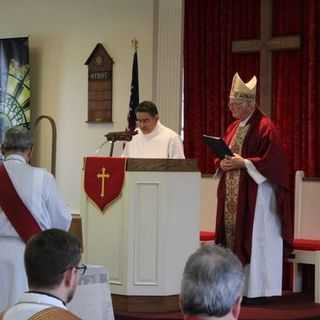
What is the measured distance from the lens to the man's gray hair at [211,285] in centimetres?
216

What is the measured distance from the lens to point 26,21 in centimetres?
948

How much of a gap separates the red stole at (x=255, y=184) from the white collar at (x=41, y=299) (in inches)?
149

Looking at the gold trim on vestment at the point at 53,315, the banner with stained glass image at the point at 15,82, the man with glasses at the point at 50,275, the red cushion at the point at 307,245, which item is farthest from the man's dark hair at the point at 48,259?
the banner with stained glass image at the point at 15,82

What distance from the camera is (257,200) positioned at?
616 centimetres

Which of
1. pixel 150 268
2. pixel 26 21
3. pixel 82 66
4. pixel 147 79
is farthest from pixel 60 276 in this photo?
pixel 26 21

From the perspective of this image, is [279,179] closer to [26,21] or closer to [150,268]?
[150,268]

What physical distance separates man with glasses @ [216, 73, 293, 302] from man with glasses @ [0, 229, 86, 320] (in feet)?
11.9

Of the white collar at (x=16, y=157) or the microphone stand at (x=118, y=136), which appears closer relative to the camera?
the white collar at (x=16, y=157)

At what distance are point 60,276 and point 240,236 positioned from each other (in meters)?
3.81

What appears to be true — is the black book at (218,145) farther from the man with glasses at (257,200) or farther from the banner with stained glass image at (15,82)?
the banner with stained glass image at (15,82)

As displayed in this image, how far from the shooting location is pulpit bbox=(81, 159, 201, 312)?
5.71 metres

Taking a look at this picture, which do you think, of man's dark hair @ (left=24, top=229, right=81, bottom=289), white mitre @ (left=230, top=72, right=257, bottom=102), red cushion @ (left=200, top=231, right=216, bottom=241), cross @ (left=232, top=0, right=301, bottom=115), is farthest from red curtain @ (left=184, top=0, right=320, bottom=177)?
man's dark hair @ (left=24, top=229, right=81, bottom=289)

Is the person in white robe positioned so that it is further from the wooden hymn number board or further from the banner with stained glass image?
the banner with stained glass image

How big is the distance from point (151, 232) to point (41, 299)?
3304mm
